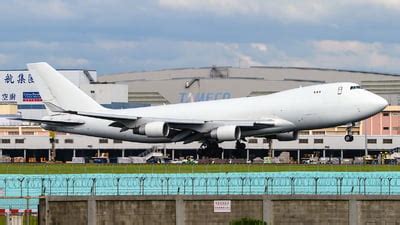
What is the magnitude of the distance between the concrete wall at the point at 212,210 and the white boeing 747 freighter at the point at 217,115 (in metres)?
41.2

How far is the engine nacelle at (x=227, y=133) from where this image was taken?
103 metres

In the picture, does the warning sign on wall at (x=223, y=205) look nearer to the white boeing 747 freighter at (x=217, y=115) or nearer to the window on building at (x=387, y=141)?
the white boeing 747 freighter at (x=217, y=115)

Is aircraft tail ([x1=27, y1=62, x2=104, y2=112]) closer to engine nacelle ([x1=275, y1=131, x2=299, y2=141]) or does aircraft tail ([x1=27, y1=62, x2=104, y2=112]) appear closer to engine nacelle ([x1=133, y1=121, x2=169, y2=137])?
engine nacelle ([x1=133, y1=121, x2=169, y2=137])

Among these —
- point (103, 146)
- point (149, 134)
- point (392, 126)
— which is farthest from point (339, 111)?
point (392, 126)

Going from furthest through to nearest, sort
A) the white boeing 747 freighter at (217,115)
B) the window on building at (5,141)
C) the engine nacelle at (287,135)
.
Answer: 1. the window on building at (5,141)
2. the engine nacelle at (287,135)
3. the white boeing 747 freighter at (217,115)

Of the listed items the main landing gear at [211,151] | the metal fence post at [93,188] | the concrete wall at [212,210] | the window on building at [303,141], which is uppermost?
the window on building at [303,141]

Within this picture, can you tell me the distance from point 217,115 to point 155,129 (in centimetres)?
629

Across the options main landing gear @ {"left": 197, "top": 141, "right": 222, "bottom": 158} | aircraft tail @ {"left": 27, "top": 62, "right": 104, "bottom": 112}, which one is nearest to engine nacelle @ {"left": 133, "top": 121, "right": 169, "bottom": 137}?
main landing gear @ {"left": 197, "top": 141, "right": 222, "bottom": 158}

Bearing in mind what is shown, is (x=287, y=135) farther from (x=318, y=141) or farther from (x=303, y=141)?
(x=318, y=141)

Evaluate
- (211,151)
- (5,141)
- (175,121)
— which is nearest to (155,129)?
(175,121)

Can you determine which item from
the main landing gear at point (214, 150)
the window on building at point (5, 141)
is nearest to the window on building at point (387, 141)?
the window on building at point (5, 141)

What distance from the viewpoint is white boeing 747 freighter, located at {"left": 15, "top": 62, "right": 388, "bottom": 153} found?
3971 inches

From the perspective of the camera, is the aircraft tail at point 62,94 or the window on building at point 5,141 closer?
the aircraft tail at point 62,94

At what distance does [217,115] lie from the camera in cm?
10694
